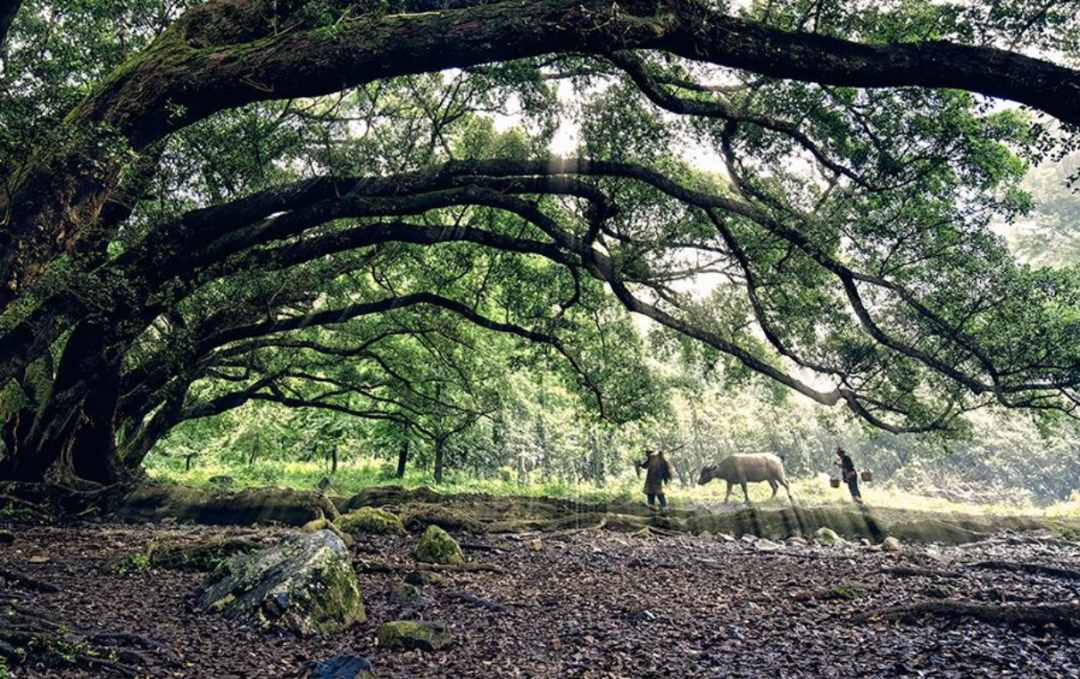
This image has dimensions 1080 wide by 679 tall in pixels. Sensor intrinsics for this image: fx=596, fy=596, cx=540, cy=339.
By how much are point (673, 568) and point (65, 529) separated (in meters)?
9.64

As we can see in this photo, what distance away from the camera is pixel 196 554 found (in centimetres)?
768

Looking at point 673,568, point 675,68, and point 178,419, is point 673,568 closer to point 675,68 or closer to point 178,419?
point 675,68

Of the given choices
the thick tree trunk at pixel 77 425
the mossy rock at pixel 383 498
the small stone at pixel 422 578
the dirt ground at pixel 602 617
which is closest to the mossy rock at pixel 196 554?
the dirt ground at pixel 602 617

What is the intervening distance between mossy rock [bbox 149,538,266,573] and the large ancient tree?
277cm

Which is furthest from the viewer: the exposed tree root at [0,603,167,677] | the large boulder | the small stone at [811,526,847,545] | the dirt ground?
the small stone at [811,526,847,545]

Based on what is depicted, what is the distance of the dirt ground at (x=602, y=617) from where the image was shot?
482cm

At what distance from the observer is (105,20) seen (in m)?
8.13

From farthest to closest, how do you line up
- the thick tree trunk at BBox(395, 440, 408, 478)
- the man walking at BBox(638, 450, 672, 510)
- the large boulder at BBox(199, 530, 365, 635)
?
the thick tree trunk at BBox(395, 440, 408, 478) < the man walking at BBox(638, 450, 672, 510) < the large boulder at BBox(199, 530, 365, 635)

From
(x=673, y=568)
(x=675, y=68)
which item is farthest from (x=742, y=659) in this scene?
(x=675, y=68)

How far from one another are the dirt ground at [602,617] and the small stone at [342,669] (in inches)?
13.5

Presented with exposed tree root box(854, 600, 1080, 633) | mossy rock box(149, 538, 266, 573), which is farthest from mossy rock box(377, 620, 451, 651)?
exposed tree root box(854, 600, 1080, 633)

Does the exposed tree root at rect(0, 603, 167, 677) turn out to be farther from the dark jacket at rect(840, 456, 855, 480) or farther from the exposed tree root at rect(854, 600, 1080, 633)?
the dark jacket at rect(840, 456, 855, 480)

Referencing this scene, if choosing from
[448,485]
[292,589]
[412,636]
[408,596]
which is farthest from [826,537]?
[448,485]

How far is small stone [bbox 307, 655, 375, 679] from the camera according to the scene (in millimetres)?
4375
